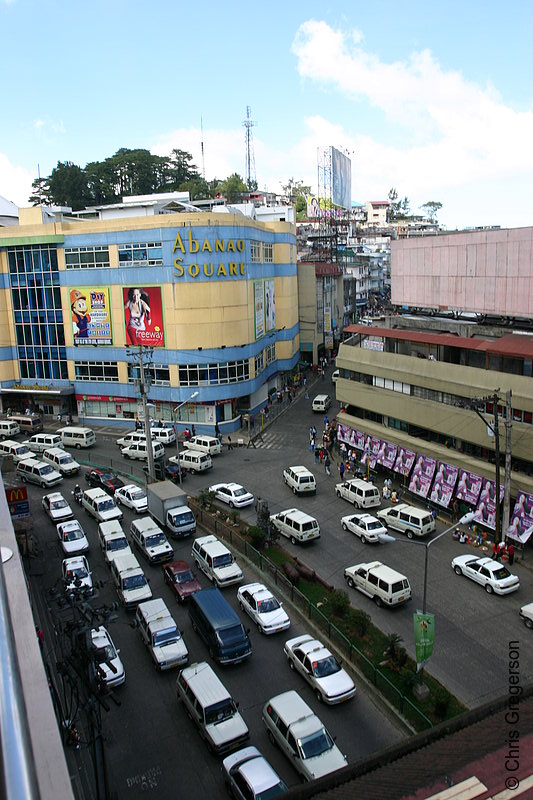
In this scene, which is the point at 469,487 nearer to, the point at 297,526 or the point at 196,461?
the point at 297,526

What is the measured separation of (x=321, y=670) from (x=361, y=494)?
A: 14.5 meters

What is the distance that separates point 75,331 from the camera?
49.6m

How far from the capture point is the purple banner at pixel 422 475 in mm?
32906

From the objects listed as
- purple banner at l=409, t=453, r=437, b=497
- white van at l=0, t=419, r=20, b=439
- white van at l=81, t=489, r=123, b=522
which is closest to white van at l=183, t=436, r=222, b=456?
white van at l=81, t=489, r=123, b=522

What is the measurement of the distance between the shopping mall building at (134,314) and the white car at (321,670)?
26.8 meters

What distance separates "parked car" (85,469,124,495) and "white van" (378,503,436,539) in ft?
50.4

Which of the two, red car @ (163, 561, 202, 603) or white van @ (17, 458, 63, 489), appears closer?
red car @ (163, 561, 202, 603)

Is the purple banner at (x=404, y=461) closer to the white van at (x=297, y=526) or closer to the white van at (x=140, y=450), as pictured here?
the white van at (x=297, y=526)

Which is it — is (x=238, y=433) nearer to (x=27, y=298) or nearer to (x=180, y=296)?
(x=180, y=296)

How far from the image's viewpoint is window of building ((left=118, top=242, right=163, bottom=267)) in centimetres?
4519

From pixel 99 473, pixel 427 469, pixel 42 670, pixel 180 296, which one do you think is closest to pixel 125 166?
pixel 180 296

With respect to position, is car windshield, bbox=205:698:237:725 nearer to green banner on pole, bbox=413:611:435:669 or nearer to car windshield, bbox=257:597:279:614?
car windshield, bbox=257:597:279:614

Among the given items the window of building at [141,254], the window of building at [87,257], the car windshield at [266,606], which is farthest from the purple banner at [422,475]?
the window of building at [87,257]

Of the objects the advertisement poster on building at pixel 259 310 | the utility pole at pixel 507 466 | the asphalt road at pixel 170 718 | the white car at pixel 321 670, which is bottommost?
the asphalt road at pixel 170 718
